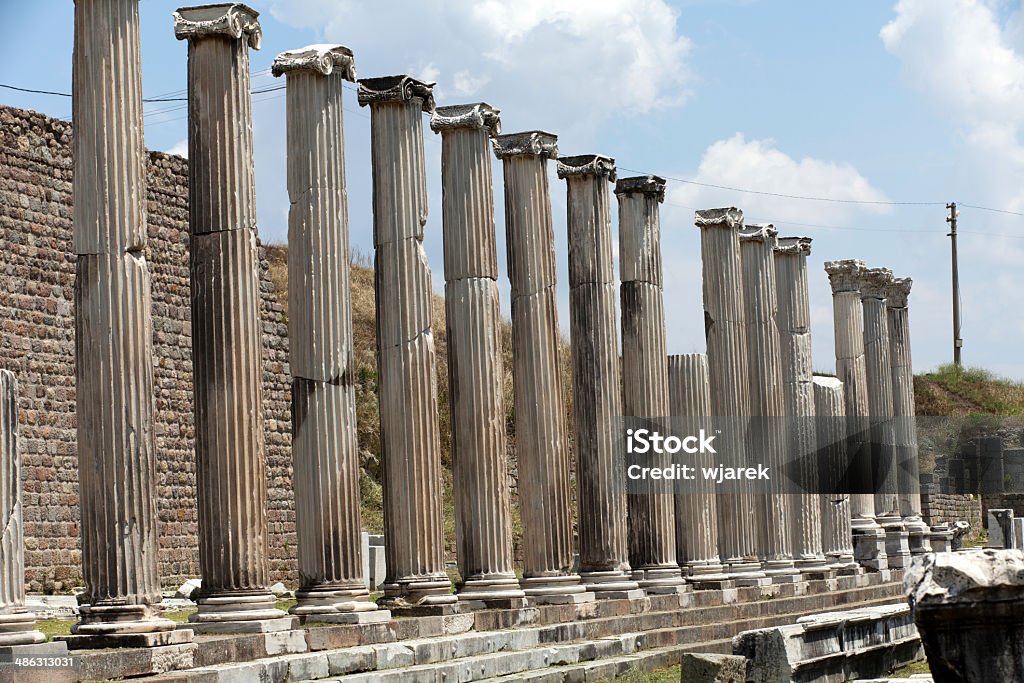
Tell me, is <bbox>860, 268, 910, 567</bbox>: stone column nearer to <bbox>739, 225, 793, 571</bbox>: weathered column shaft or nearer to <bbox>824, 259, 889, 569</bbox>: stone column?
<bbox>824, 259, 889, 569</bbox>: stone column

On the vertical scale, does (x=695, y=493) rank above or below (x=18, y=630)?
above

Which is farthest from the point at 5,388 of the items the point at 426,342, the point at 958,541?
the point at 958,541

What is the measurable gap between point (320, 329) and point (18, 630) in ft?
16.1

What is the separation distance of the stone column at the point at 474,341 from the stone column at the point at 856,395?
50.5 ft

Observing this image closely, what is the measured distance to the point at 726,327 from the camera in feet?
93.1

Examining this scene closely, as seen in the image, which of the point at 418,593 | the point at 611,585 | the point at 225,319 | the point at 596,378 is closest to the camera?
the point at 225,319

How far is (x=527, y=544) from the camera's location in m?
22.1

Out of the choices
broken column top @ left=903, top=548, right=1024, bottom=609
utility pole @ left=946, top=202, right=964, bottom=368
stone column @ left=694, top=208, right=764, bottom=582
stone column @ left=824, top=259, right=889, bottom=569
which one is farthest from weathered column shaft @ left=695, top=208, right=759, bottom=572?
utility pole @ left=946, top=202, right=964, bottom=368

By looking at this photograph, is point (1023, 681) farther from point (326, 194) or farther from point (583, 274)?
point (583, 274)

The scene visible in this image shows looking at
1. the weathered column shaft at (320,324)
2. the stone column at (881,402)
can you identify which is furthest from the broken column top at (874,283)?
the weathered column shaft at (320,324)

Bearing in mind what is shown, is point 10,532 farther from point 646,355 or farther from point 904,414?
point 904,414

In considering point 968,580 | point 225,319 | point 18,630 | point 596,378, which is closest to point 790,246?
point 596,378

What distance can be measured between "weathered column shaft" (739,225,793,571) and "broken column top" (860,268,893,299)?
6.67m

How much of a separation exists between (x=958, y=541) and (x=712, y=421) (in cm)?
1732
